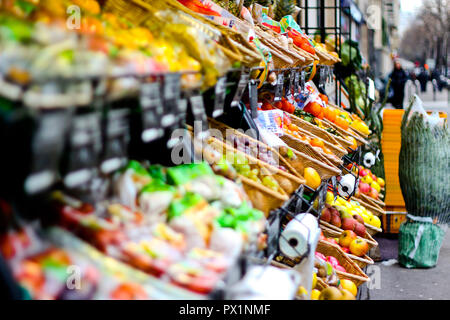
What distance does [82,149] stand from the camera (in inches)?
58.0

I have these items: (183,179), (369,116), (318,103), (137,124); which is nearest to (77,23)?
(137,124)

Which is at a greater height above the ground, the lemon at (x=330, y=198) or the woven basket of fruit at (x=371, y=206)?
the lemon at (x=330, y=198)

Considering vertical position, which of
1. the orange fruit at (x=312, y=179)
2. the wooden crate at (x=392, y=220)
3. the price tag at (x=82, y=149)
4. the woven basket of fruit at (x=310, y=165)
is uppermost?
the price tag at (x=82, y=149)

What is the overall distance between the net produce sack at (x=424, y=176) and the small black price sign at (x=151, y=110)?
385cm

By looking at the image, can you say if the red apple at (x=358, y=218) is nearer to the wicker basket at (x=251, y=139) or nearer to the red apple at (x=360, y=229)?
the red apple at (x=360, y=229)

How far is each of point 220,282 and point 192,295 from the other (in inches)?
3.9

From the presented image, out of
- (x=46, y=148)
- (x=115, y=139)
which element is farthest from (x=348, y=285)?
(x=46, y=148)

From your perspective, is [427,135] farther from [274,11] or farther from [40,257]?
[40,257]

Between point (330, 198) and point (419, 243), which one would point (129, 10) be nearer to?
point (330, 198)

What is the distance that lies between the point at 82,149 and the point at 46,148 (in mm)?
153

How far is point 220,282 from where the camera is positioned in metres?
1.74

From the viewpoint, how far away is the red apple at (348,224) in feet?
16.1

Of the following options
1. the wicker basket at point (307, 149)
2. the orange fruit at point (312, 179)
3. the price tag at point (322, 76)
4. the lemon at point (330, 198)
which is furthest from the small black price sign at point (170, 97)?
the price tag at point (322, 76)

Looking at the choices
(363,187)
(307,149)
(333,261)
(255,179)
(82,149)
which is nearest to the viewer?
(82,149)
